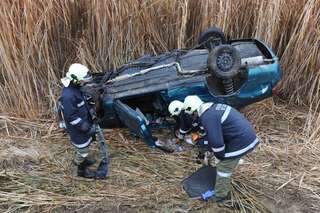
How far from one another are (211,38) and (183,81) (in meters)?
0.82

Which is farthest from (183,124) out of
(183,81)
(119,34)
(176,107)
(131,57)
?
(119,34)

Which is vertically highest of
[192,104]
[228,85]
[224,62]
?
[224,62]

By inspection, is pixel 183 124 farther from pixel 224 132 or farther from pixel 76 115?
pixel 76 115

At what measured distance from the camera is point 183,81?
5863 mm

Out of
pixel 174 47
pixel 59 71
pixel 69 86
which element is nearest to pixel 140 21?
pixel 174 47

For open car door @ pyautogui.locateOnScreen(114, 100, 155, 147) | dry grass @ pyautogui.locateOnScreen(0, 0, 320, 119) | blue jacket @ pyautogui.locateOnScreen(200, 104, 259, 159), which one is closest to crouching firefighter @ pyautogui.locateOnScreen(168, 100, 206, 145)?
open car door @ pyautogui.locateOnScreen(114, 100, 155, 147)

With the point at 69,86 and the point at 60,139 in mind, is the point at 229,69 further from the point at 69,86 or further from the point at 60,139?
the point at 60,139

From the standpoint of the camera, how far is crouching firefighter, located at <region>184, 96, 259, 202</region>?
4.80m

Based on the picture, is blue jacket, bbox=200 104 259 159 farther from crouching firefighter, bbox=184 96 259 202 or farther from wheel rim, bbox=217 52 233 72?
wheel rim, bbox=217 52 233 72

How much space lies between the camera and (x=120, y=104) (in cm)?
585

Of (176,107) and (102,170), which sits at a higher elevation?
(176,107)

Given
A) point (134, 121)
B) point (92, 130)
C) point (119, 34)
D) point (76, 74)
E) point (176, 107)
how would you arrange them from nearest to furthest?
1. point (76, 74)
2. point (176, 107)
3. point (92, 130)
4. point (134, 121)
5. point (119, 34)

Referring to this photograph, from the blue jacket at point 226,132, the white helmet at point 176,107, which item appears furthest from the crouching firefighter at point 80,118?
the blue jacket at point 226,132

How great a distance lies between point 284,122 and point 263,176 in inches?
50.7
